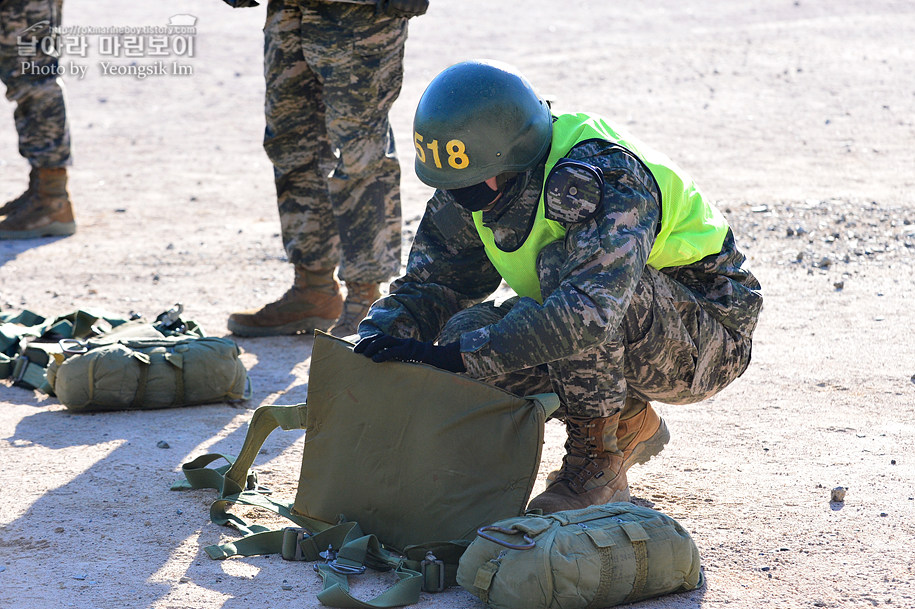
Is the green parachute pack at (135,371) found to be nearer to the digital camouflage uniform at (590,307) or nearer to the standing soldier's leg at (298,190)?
the standing soldier's leg at (298,190)

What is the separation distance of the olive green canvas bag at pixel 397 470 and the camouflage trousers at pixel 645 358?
10.7 inches

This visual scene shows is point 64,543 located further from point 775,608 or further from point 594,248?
point 775,608

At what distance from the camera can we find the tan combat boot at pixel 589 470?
11.0ft

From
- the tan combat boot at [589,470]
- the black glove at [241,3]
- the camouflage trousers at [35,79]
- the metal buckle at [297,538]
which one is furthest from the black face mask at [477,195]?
the camouflage trousers at [35,79]

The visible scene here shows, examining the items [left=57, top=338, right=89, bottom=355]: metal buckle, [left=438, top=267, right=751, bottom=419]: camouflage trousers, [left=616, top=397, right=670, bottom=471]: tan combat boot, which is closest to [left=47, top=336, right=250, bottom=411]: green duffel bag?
[left=57, top=338, right=89, bottom=355]: metal buckle

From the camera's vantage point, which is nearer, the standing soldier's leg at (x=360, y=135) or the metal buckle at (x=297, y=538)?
the metal buckle at (x=297, y=538)

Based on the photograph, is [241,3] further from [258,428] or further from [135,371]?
[258,428]

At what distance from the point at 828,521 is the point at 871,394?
1.29 metres

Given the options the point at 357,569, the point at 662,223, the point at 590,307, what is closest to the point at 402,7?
the point at 662,223

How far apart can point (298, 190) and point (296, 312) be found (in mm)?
603

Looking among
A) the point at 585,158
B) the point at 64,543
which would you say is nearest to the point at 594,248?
the point at 585,158

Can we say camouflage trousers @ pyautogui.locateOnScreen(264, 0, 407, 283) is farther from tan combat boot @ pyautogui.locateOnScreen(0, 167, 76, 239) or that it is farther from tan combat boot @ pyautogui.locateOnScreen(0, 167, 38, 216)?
tan combat boot @ pyautogui.locateOnScreen(0, 167, 38, 216)

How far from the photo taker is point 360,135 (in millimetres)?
5133

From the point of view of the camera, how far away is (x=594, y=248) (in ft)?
9.71
